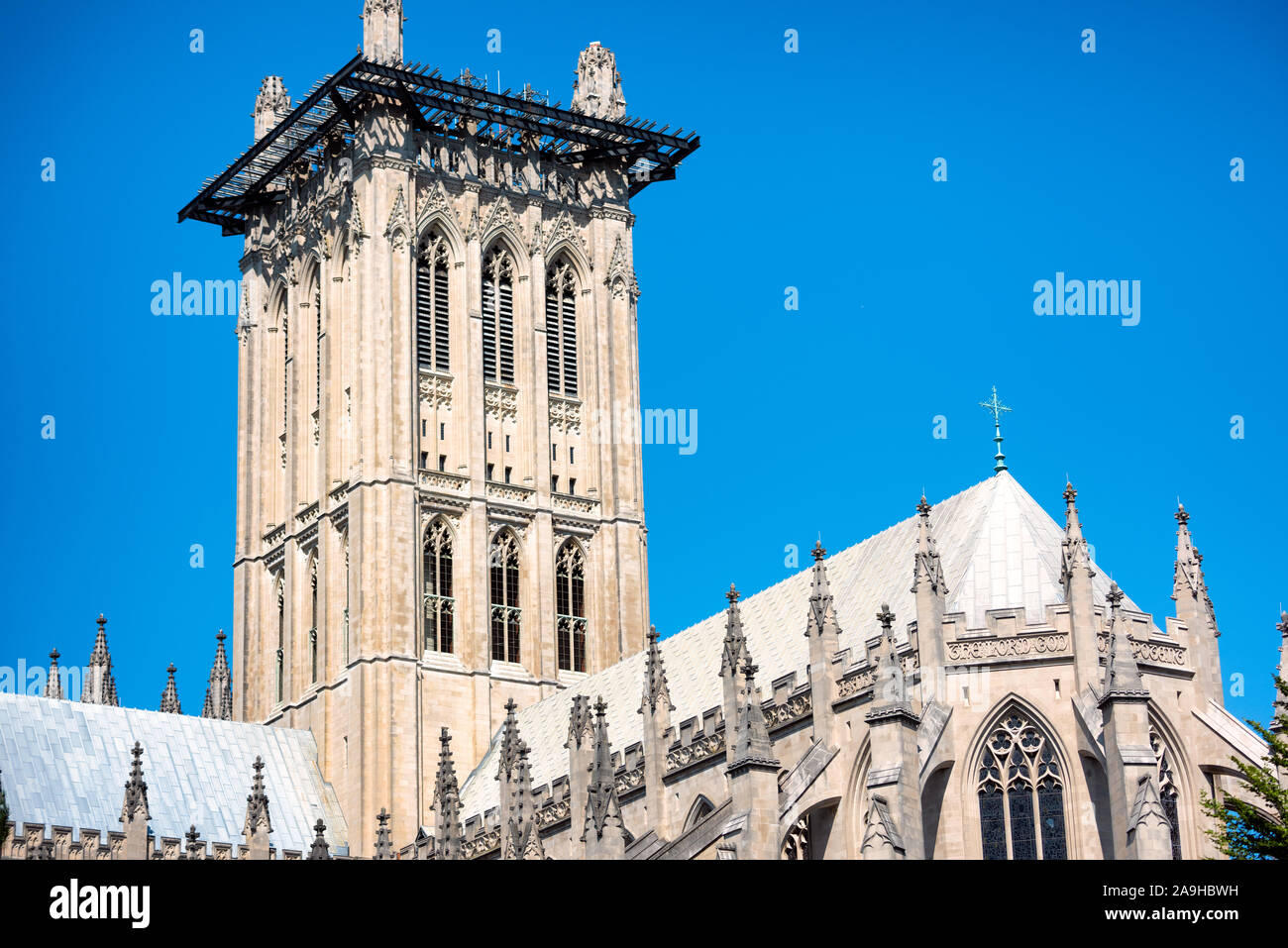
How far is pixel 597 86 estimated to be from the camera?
78000 millimetres

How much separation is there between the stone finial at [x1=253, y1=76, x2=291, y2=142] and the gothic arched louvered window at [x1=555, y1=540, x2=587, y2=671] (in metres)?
19.5

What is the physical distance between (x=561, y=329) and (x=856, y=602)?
24469 mm

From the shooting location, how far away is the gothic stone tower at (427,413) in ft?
225

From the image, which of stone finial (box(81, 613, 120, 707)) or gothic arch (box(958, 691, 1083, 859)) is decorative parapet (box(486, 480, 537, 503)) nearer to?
stone finial (box(81, 613, 120, 707))

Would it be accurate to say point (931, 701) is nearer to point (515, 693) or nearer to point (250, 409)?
point (515, 693)

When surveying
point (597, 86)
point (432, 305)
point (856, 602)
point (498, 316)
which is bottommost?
point (856, 602)

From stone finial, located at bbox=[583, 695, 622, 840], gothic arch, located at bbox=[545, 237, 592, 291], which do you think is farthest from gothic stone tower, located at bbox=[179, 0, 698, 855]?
stone finial, located at bbox=[583, 695, 622, 840]

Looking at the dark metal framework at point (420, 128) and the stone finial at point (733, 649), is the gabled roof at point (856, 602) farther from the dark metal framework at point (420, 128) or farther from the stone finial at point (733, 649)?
the dark metal framework at point (420, 128)

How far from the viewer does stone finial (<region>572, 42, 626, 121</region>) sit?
77.3 meters

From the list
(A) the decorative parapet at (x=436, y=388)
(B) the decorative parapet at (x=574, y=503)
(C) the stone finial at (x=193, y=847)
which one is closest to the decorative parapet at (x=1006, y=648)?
(C) the stone finial at (x=193, y=847)

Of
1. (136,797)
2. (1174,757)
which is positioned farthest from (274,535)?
(1174,757)

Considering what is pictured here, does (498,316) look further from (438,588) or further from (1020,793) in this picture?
(1020,793)

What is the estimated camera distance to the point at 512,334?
74.1m
